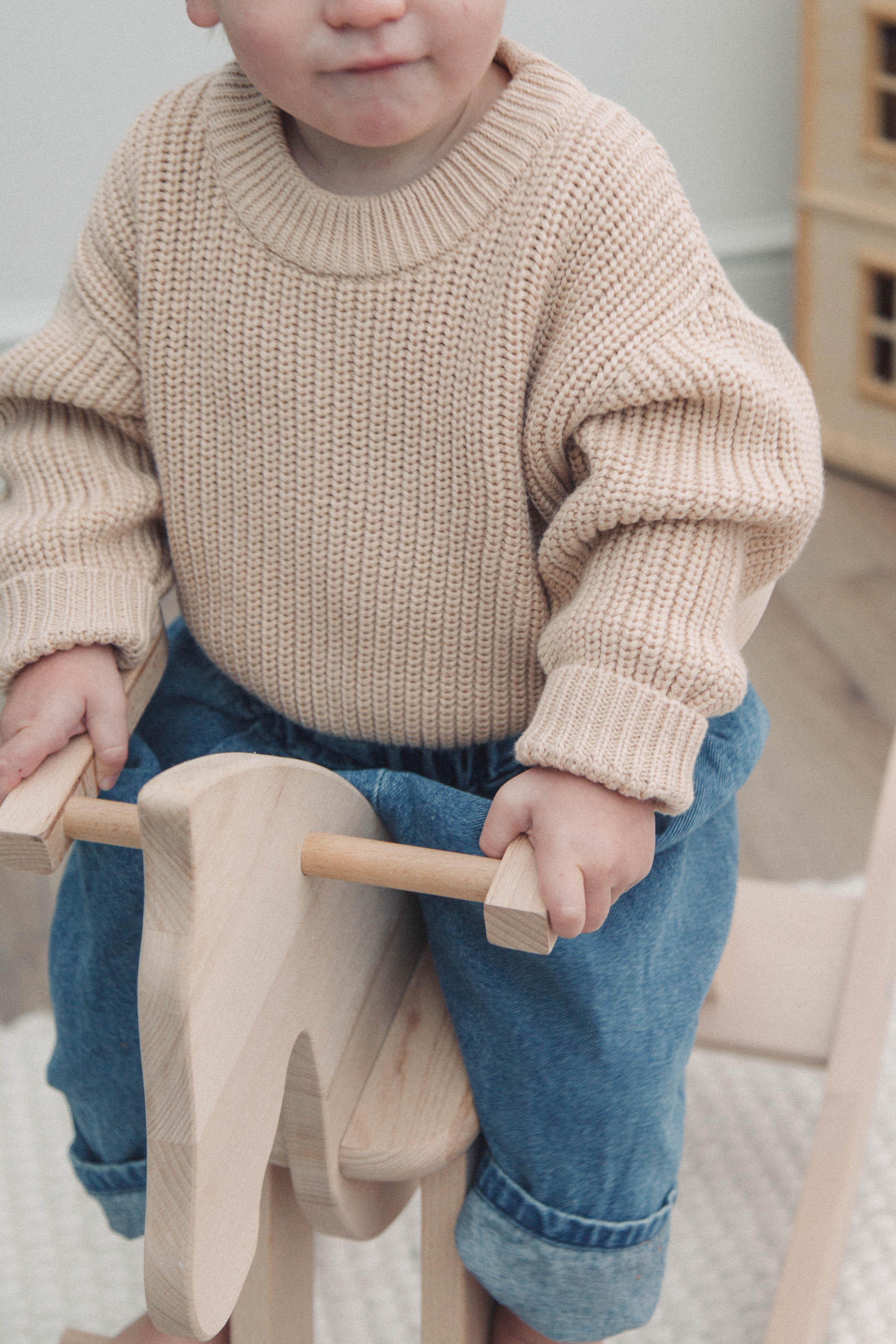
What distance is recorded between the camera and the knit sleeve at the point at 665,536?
568 millimetres

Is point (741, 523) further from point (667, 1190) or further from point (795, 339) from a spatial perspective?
point (795, 339)

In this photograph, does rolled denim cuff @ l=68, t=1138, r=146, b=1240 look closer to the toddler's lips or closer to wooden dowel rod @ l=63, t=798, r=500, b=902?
wooden dowel rod @ l=63, t=798, r=500, b=902

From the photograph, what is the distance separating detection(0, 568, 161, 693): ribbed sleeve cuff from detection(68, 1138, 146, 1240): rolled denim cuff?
249 millimetres

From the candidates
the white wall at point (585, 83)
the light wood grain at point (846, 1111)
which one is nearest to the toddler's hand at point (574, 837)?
the light wood grain at point (846, 1111)

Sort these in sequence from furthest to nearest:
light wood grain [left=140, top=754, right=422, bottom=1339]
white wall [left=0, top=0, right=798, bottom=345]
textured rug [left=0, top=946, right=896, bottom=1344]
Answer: white wall [left=0, top=0, right=798, bottom=345] → textured rug [left=0, top=946, right=896, bottom=1344] → light wood grain [left=140, top=754, right=422, bottom=1339]

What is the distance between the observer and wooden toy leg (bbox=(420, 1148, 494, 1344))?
68 centimetres

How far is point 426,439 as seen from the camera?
0.64 m

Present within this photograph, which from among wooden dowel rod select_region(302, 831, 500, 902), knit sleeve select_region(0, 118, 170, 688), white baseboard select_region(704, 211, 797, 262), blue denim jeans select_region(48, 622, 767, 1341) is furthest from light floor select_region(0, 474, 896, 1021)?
wooden dowel rod select_region(302, 831, 500, 902)

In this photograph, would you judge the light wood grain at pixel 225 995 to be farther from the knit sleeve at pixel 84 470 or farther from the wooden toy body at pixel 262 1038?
the knit sleeve at pixel 84 470

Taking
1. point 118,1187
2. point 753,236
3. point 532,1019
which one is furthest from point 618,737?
point 753,236

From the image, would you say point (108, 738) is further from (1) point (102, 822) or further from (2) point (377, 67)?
(2) point (377, 67)

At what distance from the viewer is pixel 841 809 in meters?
1.29

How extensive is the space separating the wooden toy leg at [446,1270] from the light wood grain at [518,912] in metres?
0.18

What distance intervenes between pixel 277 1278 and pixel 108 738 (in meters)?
0.26
